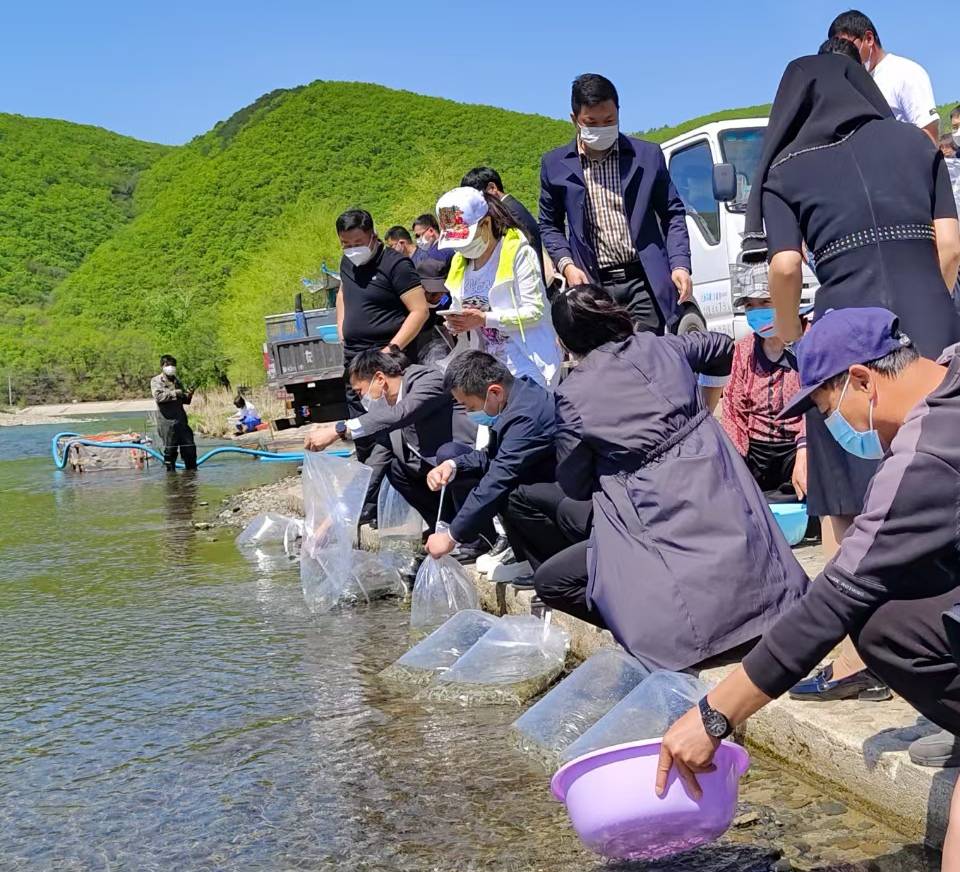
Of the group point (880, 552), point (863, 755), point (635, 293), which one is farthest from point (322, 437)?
point (880, 552)

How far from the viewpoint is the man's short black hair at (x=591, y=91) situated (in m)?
5.22

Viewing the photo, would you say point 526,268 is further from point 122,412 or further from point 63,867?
point 122,412

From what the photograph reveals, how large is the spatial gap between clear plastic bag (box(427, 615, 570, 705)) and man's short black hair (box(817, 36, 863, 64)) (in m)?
2.36

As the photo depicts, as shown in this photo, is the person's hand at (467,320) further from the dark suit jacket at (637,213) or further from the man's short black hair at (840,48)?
the man's short black hair at (840,48)

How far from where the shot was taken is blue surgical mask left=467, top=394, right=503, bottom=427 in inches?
193

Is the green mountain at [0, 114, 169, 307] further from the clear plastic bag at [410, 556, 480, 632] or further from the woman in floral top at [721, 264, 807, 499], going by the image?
the woman in floral top at [721, 264, 807, 499]

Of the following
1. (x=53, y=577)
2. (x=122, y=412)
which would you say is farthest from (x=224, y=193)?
(x=53, y=577)

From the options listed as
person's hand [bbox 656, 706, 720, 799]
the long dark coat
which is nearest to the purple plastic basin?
person's hand [bbox 656, 706, 720, 799]

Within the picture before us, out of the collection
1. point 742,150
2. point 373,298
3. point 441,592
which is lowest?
point 441,592

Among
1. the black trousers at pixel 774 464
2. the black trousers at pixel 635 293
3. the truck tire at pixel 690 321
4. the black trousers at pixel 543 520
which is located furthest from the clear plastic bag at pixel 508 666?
the truck tire at pixel 690 321

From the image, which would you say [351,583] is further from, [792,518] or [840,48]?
[840,48]

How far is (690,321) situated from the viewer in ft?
20.2

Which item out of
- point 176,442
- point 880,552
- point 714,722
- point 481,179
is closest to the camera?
point 880,552

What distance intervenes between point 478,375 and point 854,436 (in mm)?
2624
